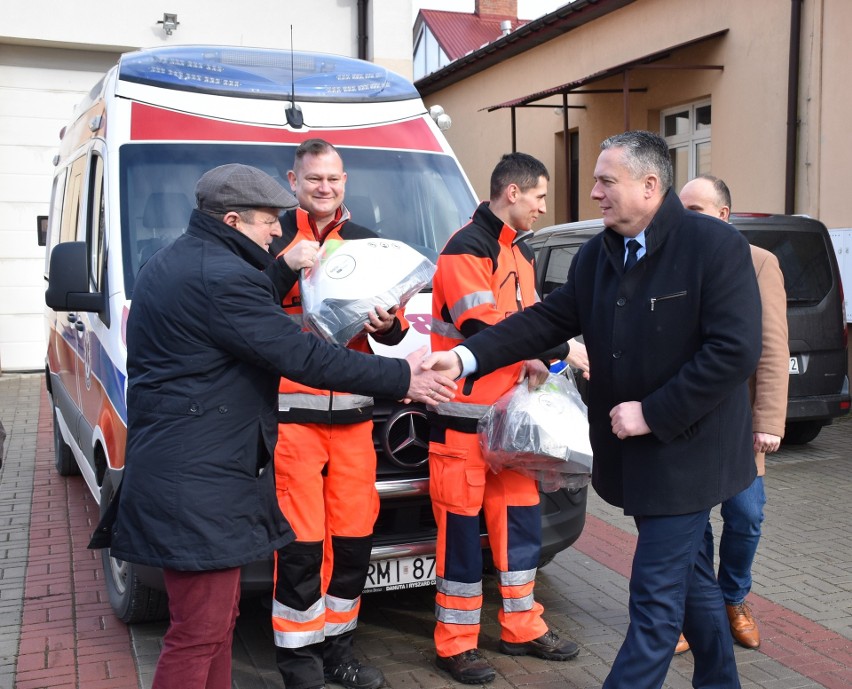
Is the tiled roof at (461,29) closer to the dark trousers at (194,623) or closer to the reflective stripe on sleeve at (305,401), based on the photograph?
the reflective stripe on sleeve at (305,401)

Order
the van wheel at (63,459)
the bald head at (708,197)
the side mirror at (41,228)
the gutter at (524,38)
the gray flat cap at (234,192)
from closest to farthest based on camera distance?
the gray flat cap at (234,192)
the bald head at (708,197)
the van wheel at (63,459)
the side mirror at (41,228)
the gutter at (524,38)

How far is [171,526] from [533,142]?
15.6 meters

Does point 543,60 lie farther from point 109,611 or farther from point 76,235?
point 109,611

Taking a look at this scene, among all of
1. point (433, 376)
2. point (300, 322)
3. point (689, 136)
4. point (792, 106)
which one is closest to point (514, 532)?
point (433, 376)

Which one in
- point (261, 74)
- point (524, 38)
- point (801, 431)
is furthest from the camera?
point (524, 38)

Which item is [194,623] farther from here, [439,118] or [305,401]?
[439,118]

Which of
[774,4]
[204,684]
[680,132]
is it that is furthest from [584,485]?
[680,132]

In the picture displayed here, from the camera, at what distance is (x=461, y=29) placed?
2683 centimetres

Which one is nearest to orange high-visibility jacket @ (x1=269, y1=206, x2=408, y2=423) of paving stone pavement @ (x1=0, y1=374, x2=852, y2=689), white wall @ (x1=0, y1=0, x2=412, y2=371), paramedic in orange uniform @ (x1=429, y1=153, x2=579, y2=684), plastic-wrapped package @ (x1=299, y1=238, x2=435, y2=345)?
plastic-wrapped package @ (x1=299, y1=238, x2=435, y2=345)

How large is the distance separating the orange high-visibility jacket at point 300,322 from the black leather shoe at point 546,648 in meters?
1.24

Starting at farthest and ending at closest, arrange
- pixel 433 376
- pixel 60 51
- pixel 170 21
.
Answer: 1. pixel 60 51
2. pixel 170 21
3. pixel 433 376

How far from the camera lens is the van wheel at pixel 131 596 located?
4.52 metres

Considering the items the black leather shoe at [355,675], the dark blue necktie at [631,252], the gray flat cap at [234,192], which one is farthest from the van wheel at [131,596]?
the dark blue necktie at [631,252]

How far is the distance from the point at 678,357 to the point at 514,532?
53.0 inches
